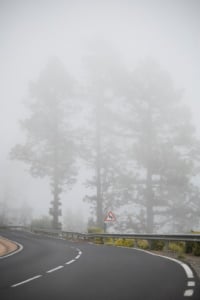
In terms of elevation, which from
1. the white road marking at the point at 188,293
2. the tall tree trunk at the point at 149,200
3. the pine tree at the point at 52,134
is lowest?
the white road marking at the point at 188,293

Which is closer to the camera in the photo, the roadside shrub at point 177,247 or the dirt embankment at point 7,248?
the roadside shrub at point 177,247

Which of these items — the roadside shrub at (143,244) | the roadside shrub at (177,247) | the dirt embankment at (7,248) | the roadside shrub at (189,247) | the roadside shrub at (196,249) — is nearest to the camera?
the roadside shrub at (196,249)

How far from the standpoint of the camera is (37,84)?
3653 centimetres

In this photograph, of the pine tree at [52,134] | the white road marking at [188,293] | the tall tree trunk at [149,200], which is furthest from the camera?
the pine tree at [52,134]

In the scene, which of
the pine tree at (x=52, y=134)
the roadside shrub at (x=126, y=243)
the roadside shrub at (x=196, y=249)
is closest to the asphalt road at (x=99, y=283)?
the roadside shrub at (x=196, y=249)

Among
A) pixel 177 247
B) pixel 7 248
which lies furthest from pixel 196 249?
pixel 7 248

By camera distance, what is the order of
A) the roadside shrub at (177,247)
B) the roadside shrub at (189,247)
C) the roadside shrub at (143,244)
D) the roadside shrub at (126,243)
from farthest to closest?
the roadside shrub at (126,243)
the roadside shrub at (143,244)
the roadside shrub at (177,247)
the roadside shrub at (189,247)

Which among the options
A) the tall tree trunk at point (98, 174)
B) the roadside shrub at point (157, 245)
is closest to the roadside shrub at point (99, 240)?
the tall tree trunk at point (98, 174)

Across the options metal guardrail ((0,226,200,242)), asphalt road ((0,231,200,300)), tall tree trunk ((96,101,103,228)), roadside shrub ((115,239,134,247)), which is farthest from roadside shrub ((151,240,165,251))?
tall tree trunk ((96,101,103,228))

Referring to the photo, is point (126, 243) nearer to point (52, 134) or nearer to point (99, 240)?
point (99, 240)

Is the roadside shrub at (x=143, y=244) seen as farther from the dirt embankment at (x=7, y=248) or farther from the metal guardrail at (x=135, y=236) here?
the dirt embankment at (x=7, y=248)

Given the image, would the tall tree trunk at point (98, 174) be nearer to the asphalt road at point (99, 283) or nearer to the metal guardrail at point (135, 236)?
the metal guardrail at point (135, 236)

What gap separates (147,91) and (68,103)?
31.6 ft

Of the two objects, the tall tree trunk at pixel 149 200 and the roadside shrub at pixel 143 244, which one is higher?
the tall tree trunk at pixel 149 200
